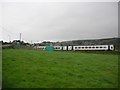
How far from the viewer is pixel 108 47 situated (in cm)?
5912

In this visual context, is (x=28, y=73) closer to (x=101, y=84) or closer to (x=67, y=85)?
(x=67, y=85)

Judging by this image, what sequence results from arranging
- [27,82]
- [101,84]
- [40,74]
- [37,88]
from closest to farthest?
1. [37,88]
2. [27,82]
3. [101,84]
4. [40,74]

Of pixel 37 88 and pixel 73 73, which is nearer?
pixel 37 88

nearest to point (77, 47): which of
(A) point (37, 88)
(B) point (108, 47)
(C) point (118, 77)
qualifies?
(B) point (108, 47)

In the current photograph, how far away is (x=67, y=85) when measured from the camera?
1045 cm

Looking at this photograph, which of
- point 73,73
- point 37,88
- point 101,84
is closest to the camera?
point 37,88

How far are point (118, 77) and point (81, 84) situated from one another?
370cm

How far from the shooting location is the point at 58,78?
1169 cm

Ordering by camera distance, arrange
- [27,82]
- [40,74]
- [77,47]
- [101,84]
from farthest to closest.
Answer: [77,47], [40,74], [101,84], [27,82]

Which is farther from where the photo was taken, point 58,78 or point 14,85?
point 58,78

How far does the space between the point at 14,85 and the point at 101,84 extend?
467cm

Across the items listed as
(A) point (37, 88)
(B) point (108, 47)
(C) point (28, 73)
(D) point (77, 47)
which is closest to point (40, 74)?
(C) point (28, 73)

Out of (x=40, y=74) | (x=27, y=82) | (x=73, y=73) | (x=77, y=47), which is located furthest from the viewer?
(x=77, y=47)

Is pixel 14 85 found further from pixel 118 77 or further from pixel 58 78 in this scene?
pixel 118 77
